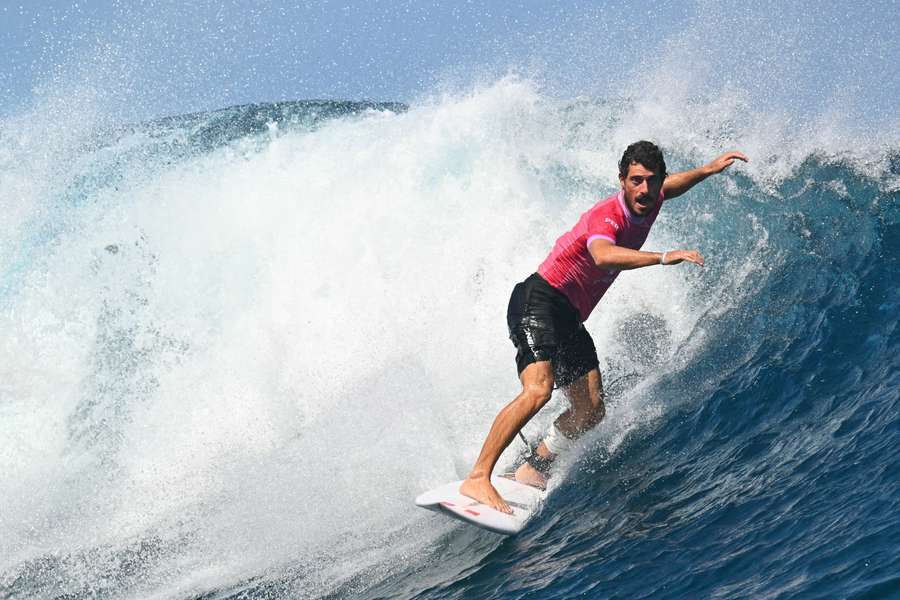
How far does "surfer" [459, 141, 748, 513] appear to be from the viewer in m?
5.34

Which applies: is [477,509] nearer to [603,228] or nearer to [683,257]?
[603,228]

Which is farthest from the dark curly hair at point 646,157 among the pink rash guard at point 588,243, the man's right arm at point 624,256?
the man's right arm at point 624,256

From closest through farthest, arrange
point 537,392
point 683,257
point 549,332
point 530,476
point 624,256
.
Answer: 1. point 683,257
2. point 624,256
3. point 537,392
4. point 549,332
5. point 530,476

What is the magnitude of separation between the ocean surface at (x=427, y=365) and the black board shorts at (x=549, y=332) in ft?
2.14

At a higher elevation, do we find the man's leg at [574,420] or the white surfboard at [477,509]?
the man's leg at [574,420]

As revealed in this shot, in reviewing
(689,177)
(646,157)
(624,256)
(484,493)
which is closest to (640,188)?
(646,157)

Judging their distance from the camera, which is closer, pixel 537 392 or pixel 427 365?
pixel 537 392

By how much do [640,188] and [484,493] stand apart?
1.99 metres

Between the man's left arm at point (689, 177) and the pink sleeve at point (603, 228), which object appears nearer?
the pink sleeve at point (603, 228)

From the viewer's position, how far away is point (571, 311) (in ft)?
19.3

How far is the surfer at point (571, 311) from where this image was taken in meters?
5.34

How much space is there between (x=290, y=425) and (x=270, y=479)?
180cm

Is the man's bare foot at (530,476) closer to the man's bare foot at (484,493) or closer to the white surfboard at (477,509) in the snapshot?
the white surfboard at (477,509)

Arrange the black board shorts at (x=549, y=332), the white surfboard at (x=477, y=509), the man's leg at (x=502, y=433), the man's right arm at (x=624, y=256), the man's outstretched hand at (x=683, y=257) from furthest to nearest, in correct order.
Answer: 1. the black board shorts at (x=549, y=332)
2. the man's leg at (x=502, y=433)
3. the white surfboard at (x=477, y=509)
4. the man's right arm at (x=624, y=256)
5. the man's outstretched hand at (x=683, y=257)
